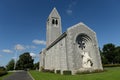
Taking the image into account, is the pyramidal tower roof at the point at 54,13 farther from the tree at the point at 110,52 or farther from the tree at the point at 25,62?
the tree at the point at 110,52

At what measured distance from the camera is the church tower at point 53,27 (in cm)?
3938

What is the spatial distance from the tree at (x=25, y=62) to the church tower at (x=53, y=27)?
3365 cm

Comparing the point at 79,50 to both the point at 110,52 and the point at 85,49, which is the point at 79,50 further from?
the point at 110,52

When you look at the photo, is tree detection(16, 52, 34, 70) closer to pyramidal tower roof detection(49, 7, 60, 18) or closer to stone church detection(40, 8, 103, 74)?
pyramidal tower roof detection(49, 7, 60, 18)

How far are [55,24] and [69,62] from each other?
2364cm

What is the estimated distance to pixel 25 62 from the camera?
222ft

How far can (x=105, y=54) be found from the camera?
67.2 meters

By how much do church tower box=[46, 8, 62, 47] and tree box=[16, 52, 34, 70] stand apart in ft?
110

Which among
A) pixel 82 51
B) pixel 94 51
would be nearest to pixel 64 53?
pixel 82 51

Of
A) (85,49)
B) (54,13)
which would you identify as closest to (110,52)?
(54,13)

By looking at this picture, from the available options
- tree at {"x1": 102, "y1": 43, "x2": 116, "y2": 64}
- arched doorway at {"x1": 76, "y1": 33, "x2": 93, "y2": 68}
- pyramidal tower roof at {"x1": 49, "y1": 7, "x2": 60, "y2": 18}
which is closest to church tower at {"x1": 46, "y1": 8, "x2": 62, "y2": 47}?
pyramidal tower roof at {"x1": 49, "y1": 7, "x2": 60, "y2": 18}

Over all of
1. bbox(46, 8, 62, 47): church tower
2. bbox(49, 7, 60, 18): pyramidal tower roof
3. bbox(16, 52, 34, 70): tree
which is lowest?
bbox(16, 52, 34, 70): tree

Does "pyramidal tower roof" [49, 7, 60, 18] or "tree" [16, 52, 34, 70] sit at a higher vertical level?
"pyramidal tower roof" [49, 7, 60, 18]

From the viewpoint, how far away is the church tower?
129 ft
